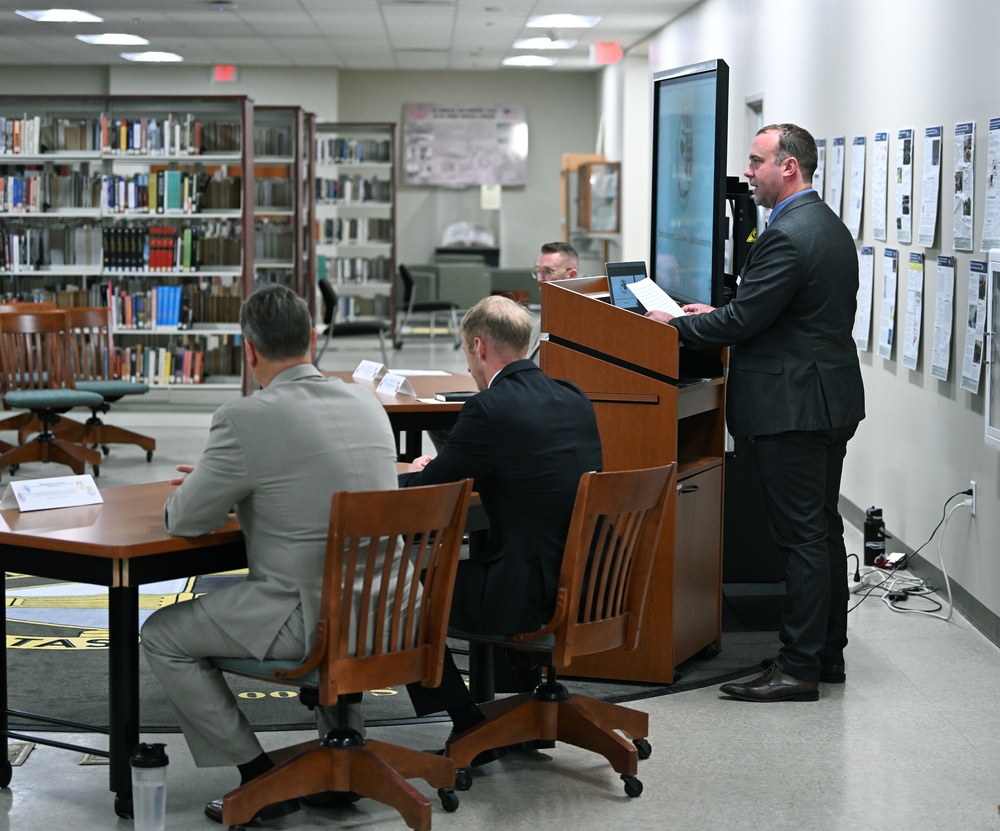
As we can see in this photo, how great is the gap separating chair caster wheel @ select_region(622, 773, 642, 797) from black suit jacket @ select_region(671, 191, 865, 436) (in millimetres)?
1278

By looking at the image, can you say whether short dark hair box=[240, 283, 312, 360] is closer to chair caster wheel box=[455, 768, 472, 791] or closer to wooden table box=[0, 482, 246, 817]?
wooden table box=[0, 482, 246, 817]

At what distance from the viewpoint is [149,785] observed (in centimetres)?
298

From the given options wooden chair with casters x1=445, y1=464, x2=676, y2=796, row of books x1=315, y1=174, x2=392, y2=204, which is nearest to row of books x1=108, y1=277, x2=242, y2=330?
row of books x1=315, y1=174, x2=392, y2=204

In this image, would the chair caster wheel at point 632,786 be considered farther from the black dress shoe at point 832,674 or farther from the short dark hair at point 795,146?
the short dark hair at point 795,146

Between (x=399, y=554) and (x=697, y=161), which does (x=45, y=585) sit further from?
(x=697, y=161)

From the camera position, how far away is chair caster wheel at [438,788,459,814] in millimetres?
3238

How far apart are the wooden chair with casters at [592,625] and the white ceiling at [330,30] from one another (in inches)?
379

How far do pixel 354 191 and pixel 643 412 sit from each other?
39.1ft

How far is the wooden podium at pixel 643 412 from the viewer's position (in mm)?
4199

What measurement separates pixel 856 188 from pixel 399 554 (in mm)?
4402

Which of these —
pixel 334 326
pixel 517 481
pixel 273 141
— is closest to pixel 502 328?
pixel 517 481

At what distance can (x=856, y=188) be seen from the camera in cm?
682

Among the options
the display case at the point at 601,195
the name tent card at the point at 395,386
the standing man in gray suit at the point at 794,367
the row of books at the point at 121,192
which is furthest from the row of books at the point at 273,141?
the standing man in gray suit at the point at 794,367

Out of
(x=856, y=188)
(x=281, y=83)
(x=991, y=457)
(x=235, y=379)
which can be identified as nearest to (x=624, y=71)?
(x=281, y=83)
